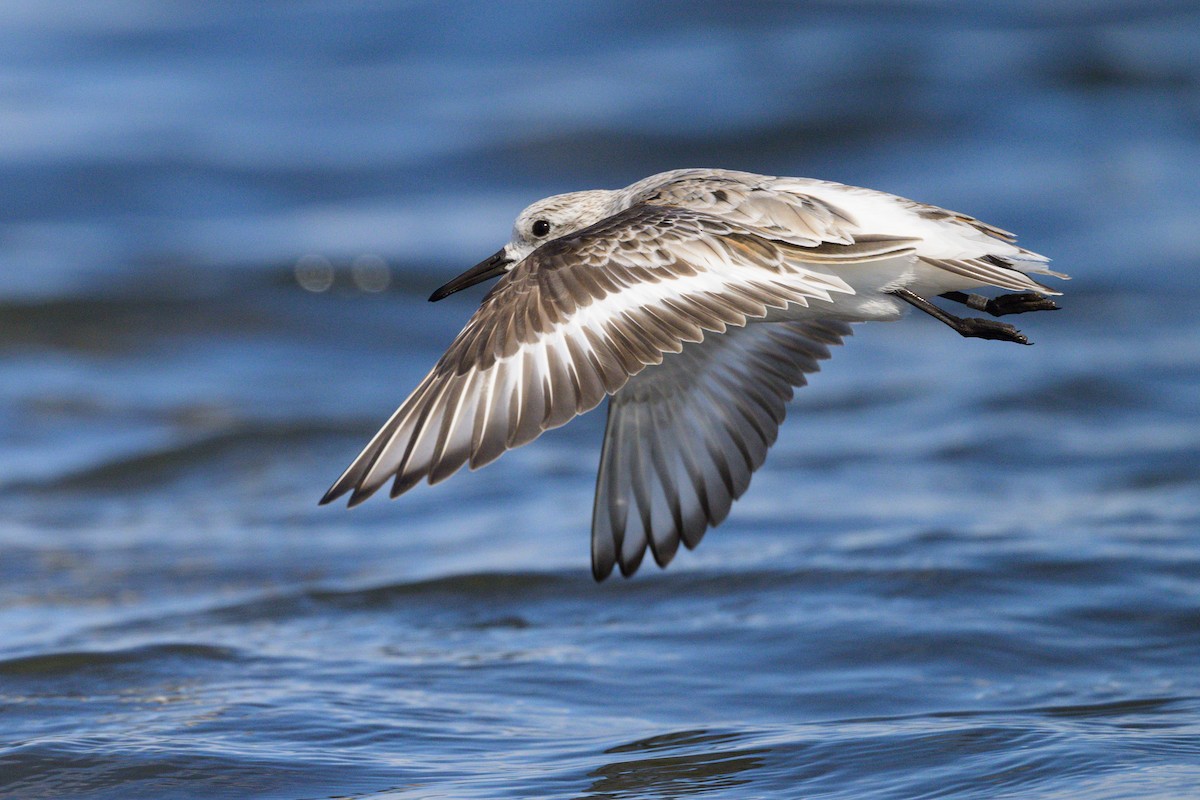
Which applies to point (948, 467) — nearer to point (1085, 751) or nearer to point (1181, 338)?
point (1181, 338)

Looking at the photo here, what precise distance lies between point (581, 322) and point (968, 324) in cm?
129

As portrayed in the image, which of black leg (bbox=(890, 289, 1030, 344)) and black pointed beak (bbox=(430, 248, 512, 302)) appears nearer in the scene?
black leg (bbox=(890, 289, 1030, 344))

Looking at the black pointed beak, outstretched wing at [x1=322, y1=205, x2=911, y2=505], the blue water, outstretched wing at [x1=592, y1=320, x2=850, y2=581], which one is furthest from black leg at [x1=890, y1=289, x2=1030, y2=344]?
the black pointed beak

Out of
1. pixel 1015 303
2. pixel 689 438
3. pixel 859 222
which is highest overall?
pixel 859 222

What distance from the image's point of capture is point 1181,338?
931 cm

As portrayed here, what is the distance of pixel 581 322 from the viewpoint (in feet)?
13.4

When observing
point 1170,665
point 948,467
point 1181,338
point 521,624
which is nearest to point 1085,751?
point 1170,665

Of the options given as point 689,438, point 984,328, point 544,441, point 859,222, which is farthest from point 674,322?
point 544,441

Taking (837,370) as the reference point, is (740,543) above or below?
below

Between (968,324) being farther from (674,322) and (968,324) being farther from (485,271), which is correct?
(485,271)

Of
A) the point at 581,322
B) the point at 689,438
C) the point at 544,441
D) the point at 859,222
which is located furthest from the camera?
the point at 544,441

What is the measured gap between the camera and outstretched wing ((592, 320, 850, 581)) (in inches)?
195

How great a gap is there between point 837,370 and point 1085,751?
16.2ft

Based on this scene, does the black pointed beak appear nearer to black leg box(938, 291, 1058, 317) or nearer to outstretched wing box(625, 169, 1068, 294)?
outstretched wing box(625, 169, 1068, 294)
